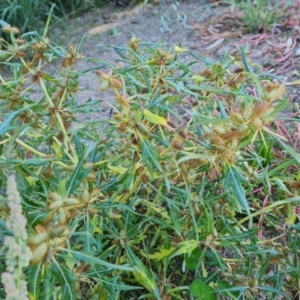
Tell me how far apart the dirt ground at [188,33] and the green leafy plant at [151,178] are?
3.16ft

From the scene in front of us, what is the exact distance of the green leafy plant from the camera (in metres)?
0.96

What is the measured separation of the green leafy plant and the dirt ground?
0.96 meters

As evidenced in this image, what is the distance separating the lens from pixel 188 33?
297 centimetres

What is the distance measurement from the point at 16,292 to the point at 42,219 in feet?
1.04

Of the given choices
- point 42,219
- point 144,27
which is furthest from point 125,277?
point 144,27

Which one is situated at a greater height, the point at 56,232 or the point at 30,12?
the point at 56,232

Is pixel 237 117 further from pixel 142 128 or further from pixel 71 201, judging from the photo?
pixel 71 201

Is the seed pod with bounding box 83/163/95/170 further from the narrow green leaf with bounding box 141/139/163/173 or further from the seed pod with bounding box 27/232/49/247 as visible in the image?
the seed pod with bounding box 27/232/49/247

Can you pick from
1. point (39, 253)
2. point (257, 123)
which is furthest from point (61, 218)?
point (257, 123)

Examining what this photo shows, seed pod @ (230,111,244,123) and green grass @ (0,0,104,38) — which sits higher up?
seed pod @ (230,111,244,123)

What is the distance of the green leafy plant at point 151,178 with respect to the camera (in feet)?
3.14

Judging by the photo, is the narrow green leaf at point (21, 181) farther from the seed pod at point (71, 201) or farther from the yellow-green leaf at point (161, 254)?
the yellow-green leaf at point (161, 254)

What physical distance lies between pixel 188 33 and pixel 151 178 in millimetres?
2092

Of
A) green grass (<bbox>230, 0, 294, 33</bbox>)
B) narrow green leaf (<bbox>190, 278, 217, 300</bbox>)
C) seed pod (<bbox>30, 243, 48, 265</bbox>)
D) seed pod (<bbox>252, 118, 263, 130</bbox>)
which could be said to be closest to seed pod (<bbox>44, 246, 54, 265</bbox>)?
seed pod (<bbox>30, 243, 48, 265</bbox>)
